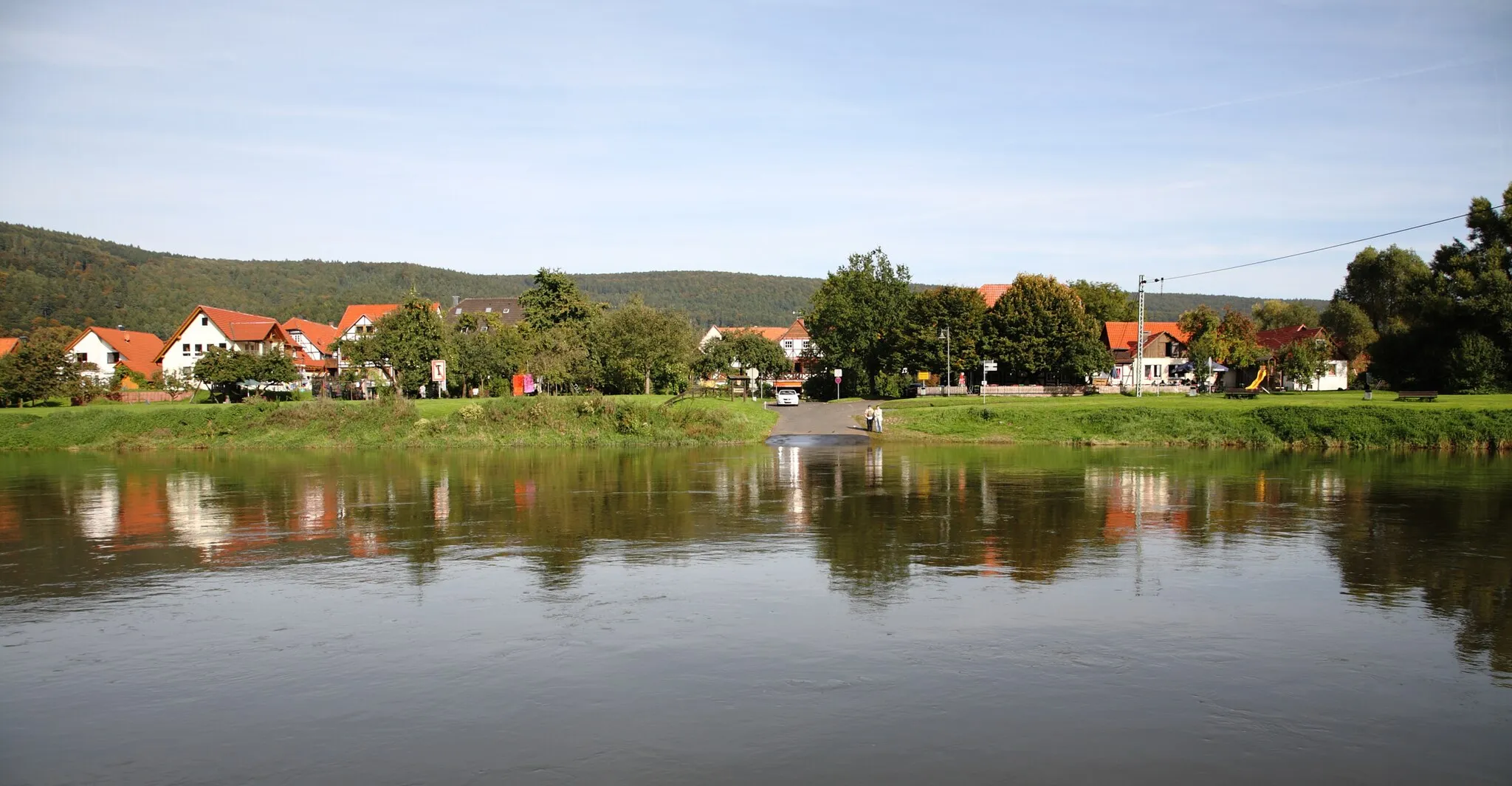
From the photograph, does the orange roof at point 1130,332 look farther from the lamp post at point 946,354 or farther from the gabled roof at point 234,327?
the gabled roof at point 234,327

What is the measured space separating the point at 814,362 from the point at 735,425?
120 ft

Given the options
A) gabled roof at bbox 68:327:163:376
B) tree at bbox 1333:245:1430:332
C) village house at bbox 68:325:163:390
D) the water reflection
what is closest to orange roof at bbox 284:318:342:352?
gabled roof at bbox 68:327:163:376

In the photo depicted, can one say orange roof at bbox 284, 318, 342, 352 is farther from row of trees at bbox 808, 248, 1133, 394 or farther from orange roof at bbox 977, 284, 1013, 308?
orange roof at bbox 977, 284, 1013, 308

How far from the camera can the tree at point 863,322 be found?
8012 centimetres

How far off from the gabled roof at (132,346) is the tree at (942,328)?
6950 cm

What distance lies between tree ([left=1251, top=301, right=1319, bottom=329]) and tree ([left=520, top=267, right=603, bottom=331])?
97.6m

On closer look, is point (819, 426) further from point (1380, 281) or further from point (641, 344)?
point (1380, 281)

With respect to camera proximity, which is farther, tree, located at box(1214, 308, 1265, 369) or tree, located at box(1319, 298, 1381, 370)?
tree, located at box(1319, 298, 1381, 370)

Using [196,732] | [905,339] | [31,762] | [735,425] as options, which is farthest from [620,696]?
[905,339]

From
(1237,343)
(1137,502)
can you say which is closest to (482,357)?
(1137,502)

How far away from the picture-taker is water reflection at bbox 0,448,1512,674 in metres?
17.6

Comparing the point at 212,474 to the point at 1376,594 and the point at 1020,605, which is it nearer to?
Answer: the point at 1020,605

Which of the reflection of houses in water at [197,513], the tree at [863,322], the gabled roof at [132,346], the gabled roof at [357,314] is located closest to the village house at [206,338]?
the gabled roof at [132,346]

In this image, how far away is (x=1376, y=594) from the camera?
15.6 meters
